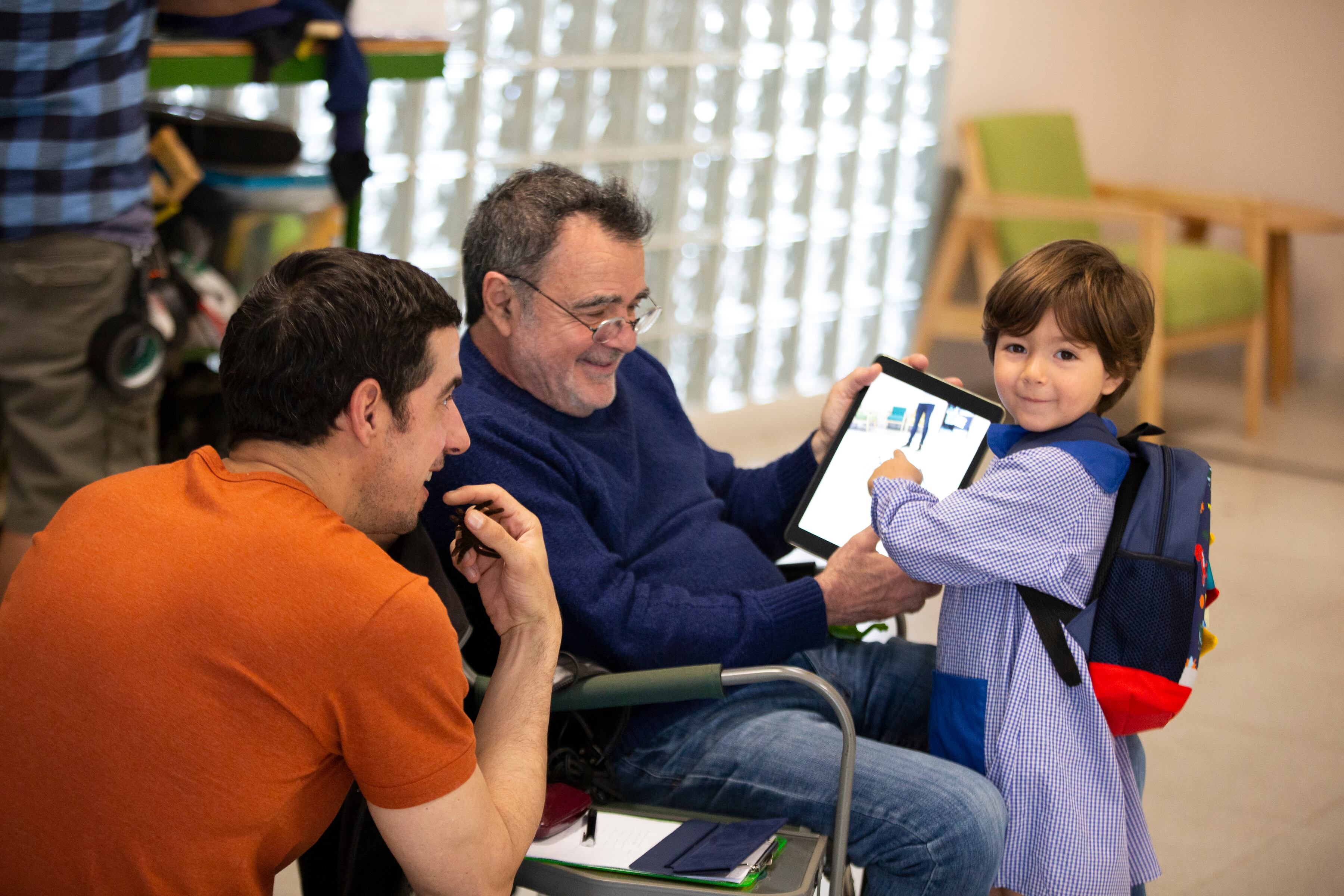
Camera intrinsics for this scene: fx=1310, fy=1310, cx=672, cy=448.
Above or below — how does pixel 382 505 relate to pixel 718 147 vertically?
below

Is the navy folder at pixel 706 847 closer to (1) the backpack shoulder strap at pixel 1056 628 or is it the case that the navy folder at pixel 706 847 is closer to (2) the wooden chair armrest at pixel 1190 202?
(1) the backpack shoulder strap at pixel 1056 628

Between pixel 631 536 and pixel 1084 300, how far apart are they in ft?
2.07

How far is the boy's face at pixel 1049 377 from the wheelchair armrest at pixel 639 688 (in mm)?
484

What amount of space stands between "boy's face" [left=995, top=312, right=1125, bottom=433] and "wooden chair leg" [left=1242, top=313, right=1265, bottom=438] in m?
3.71

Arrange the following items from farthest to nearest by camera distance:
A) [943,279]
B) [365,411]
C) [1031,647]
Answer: [943,279] < [1031,647] < [365,411]

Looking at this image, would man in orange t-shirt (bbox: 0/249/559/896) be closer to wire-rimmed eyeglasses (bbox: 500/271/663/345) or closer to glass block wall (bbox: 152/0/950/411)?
wire-rimmed eyeglasses (bbox: 500/271/663/345)

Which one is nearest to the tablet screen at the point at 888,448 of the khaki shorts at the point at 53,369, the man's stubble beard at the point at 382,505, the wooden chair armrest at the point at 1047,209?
the man's stubble beard at the point at 382,505

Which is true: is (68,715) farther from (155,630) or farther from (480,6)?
(480,6)

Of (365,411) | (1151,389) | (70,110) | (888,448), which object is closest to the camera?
(365,411)

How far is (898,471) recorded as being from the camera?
1672 mm

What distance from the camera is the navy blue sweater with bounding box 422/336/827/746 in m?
1.53

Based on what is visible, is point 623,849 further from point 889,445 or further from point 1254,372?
point 1254,372

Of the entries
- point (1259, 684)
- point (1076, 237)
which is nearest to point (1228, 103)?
point (1076, 237)

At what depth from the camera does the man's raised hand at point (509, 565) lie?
4.29 ft
